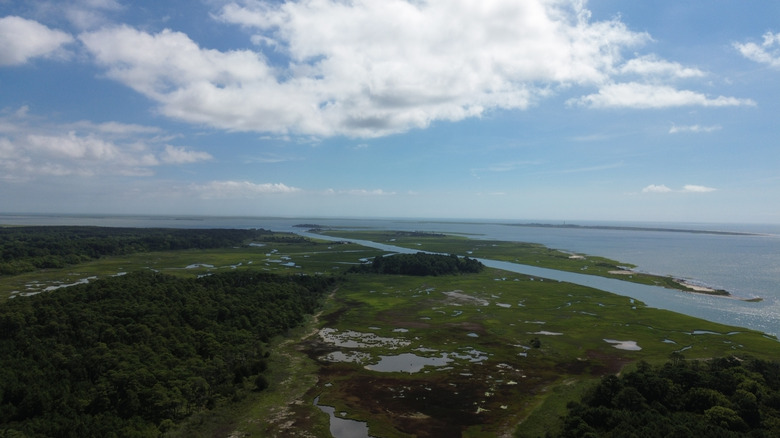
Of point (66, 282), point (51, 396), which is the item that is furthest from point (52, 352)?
point (66, 282)

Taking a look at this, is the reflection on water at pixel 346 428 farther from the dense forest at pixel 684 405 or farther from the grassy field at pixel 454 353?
the dense forest at pixel 684 405

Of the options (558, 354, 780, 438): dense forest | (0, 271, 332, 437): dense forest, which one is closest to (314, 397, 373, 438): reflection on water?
(0, 271, 332, 437): dense forest

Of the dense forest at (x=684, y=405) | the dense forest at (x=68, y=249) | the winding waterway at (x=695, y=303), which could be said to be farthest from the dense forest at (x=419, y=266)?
the dense forest at (x=68, y=249)

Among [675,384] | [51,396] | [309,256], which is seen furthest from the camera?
[309,256]

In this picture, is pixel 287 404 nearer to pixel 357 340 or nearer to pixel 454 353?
pixel 357 340

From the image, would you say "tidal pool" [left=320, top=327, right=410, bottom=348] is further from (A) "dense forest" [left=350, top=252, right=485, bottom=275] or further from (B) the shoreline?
(B) the shoreline

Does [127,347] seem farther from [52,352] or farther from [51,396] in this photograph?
[51,396]

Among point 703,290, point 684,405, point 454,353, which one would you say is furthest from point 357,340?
point 703,290
